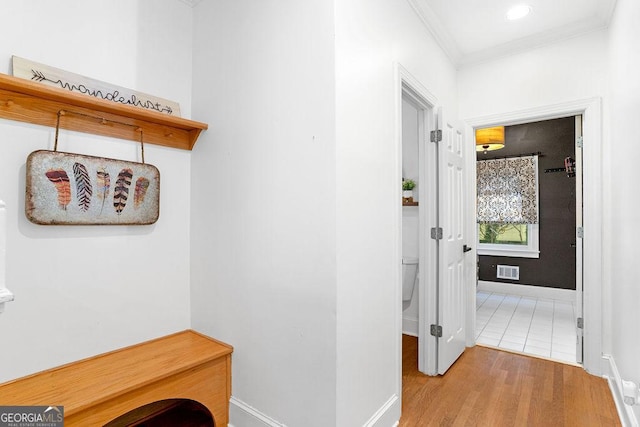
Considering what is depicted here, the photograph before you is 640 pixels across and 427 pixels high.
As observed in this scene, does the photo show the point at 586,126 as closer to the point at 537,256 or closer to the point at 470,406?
the point at 470,406

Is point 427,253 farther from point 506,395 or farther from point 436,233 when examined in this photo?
point 506,395

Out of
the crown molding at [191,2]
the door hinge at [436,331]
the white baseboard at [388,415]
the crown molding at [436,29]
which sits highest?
the crown molding at [436,29]

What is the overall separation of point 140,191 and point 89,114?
1.47 ft

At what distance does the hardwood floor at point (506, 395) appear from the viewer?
192 centimetres

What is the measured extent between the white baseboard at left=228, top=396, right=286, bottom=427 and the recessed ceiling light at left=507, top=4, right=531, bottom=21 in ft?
9.77

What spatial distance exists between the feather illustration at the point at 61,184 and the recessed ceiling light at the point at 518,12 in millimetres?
2928

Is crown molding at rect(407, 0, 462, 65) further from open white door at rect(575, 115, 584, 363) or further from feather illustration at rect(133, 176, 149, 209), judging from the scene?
feather illustration at rect(133, 176, 149, 209)

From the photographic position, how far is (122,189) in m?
1.76

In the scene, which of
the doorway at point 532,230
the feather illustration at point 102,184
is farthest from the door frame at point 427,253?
the feather illustration at point 102,184

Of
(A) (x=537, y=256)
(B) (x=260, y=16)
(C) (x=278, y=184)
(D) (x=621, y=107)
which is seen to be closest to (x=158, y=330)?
(C) (x=278, y=184)

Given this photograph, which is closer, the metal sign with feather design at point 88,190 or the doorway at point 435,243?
the metal sign with feather design at point 88,190

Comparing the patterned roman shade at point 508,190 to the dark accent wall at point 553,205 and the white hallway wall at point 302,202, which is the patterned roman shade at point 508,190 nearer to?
the dark accent wall at point 553,205

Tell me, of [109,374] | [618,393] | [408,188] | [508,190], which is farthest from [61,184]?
[508,190]

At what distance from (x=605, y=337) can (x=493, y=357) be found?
2.58 feet
